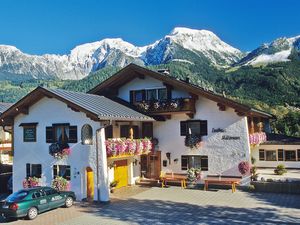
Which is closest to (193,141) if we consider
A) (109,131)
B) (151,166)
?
(151,166)

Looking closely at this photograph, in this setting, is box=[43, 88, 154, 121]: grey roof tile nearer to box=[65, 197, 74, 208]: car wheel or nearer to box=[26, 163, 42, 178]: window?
box=[65, 197, 74, 208]: car wheel

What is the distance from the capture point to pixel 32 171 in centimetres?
2691

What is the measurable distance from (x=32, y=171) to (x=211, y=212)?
13.4 meters

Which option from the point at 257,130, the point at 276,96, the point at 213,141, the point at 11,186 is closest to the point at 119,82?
the point at 213,141

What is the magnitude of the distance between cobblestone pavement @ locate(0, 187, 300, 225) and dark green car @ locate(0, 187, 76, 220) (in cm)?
46

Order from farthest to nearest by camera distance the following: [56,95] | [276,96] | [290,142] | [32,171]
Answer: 1. [276,96]
2. [290,142]
3. [32,171]
4. [56,95]

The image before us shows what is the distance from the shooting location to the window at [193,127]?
28.0m

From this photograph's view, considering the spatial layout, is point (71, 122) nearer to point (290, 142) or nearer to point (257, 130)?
point (257, 130)

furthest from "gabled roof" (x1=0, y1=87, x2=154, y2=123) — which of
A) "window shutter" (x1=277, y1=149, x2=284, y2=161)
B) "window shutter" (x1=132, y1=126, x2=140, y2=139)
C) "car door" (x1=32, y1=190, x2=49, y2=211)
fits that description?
"window shutter" (x1=277, y1=149, x2=284, y2=161)

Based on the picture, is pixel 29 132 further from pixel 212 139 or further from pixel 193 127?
pixel 212 139

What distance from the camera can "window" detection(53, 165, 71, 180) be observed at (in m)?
25.2

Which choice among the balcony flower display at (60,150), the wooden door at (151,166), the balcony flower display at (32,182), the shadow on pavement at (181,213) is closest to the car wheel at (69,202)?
the shadow on pavement at (181,213)

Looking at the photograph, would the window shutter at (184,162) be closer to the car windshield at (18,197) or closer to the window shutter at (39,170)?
the window shutter at (39,170)

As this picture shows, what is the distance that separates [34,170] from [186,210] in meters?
11.9
